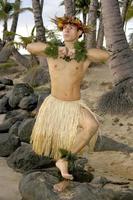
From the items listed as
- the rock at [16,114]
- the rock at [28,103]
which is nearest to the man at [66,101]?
the rock at [16,114]

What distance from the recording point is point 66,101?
609 cm

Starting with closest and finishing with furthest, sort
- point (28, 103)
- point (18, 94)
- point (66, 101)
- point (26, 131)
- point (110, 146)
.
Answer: point (66, 101) < point (110, 146) < point (26, 131) < point (28, 103) < point (18, 94)

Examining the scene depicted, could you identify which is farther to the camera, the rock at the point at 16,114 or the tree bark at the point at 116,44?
the rock at the point at 16,114

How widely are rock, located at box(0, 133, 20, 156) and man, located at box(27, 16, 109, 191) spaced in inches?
118

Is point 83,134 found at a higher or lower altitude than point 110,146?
higher

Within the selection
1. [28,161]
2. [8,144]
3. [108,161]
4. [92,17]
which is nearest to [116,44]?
[108,161]

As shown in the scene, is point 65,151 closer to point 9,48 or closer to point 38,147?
point 38,147

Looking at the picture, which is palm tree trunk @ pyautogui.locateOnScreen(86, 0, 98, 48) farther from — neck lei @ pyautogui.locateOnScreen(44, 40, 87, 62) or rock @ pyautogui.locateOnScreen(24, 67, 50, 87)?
neck lei @ pyautogui.locateOnScreen(44, 40, 87, 62)

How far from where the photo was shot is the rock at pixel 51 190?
616cm

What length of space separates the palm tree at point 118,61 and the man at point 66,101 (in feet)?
16.8

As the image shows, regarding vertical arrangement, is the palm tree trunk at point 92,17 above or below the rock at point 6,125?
above

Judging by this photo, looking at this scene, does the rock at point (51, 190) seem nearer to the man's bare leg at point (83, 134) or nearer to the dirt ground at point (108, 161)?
the dirt ground at point (108, 161)

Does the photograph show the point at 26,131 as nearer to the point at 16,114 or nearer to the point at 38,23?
the point at 16,114

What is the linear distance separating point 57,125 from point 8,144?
3.32m
